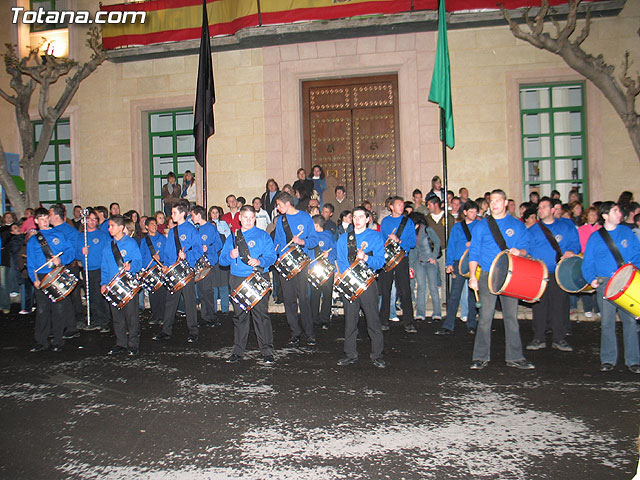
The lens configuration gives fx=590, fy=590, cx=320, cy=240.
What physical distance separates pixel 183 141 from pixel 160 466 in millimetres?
15161

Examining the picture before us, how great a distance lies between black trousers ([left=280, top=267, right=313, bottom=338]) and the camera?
9.02m

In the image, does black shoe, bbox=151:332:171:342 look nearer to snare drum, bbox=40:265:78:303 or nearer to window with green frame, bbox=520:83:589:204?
snare drum, bbox=40:265:78:303

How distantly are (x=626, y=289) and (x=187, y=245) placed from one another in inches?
245

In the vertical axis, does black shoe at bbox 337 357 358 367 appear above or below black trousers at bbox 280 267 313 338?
below

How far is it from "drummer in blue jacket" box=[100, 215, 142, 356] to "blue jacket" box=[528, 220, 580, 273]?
5668 millimetres

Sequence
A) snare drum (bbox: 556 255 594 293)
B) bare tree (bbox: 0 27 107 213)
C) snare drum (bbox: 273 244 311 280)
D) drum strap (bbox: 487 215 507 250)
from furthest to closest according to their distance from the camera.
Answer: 1. bare tree (bbox: 0 27 107 213)
2. snare drum (bbox: 273 244 311 280)
3. snare drum (bbox: 556 255 594 293)
4. drum strap (bbox: 487 215 507 250)

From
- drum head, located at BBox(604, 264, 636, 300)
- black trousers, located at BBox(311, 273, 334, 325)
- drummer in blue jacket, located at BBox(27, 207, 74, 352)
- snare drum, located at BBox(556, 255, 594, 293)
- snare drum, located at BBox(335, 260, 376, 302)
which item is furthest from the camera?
black trousers, located at BBox(311, 273, 334, 325)

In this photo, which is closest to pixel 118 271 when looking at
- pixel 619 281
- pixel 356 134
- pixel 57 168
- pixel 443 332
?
pixel 443 332

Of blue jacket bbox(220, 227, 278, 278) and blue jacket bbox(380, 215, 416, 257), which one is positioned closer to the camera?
blue jacket bbox(220, 227, 278, 278)

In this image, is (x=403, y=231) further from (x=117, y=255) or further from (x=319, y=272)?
(x=117, y=255)

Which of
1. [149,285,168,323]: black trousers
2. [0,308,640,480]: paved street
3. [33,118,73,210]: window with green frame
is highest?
[33,118,73,210]: window with green frame

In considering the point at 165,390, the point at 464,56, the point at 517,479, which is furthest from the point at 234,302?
the point at 464,56

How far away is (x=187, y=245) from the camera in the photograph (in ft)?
30.8

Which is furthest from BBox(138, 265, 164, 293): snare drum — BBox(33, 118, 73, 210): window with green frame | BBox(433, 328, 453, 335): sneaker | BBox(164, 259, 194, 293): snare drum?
BBox(33, 118, 73, 210): window with green frame
